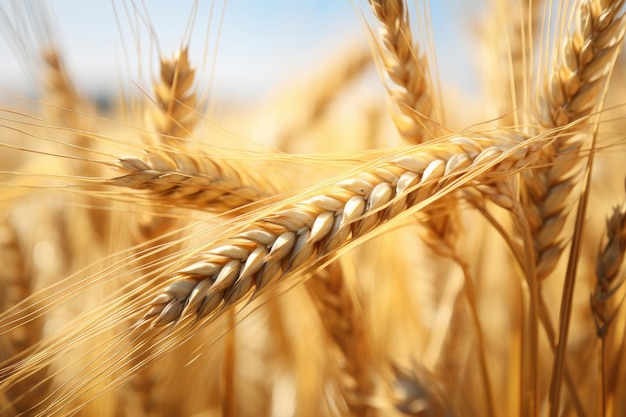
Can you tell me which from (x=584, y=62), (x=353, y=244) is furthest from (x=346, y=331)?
(x=584, y=62)

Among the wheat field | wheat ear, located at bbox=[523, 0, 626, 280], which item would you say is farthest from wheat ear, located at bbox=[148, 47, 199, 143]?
wheat ear, located at bbox=[523, 0, 626, 280]

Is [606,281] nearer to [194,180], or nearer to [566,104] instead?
[566,104]

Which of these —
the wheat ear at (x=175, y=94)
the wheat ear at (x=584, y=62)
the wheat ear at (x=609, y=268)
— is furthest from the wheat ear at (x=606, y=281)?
the wheat ear at (x=175, y=94)

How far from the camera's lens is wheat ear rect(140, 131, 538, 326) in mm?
515

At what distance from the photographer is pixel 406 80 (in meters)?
0.71

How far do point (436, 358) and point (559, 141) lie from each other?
0.52m

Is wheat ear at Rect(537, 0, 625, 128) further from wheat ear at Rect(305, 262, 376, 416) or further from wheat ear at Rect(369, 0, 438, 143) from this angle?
wheat ear at Rect(305, 262, 376, 416)

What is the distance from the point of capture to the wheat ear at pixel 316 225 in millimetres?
515

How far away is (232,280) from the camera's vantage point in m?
0.53

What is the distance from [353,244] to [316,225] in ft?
0.27

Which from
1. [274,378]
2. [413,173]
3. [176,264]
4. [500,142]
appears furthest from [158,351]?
[274,378]

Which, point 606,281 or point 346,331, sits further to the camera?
point 346,331

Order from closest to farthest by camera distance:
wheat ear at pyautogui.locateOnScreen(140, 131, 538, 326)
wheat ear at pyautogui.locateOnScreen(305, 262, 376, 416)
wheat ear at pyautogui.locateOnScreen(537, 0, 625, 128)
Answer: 1. wheat ear at pyautogui.locateOnScreen(140, 131, 538, 326)
2. wheat ear at pyautogui.locateOnScreen(537, 0, 625, 128)
3. wheat ear at pyautogui.locateOnScreen(305, 262, 376, 416)

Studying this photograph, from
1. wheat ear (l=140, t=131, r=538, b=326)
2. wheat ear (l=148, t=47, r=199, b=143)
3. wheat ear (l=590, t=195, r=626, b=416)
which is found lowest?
wheat ear (l=590, t=195, r=626, b=416)
